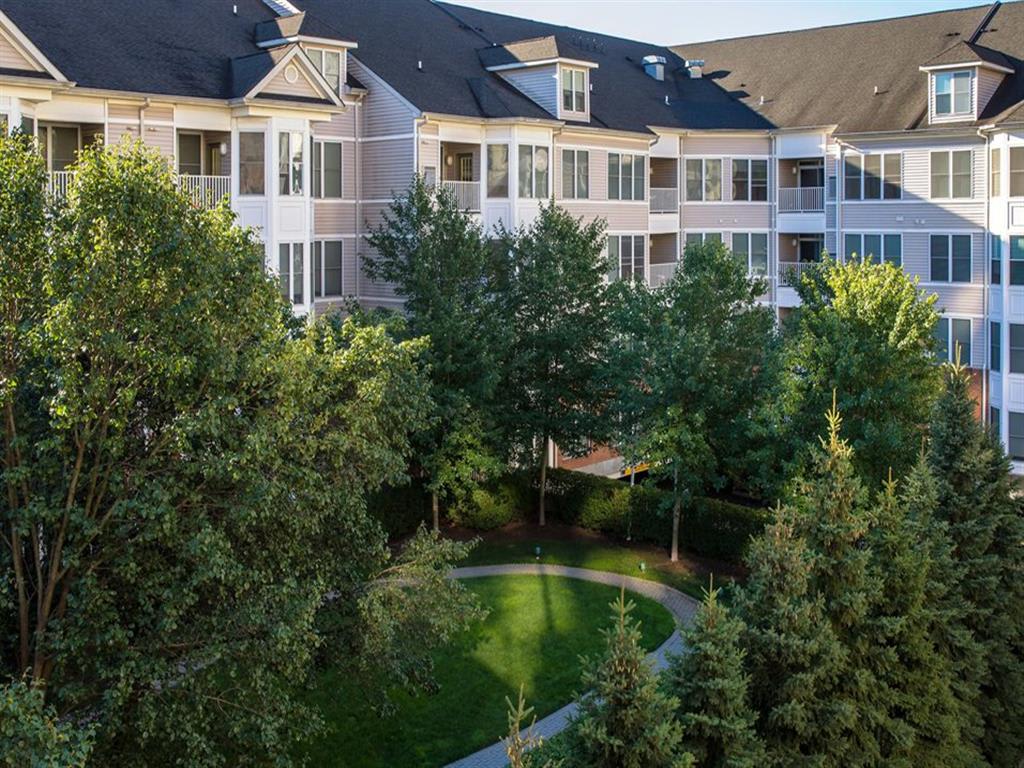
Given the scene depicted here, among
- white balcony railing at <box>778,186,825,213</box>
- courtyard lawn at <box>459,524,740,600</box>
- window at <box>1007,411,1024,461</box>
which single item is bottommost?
courtyard lawn at <box>459,524,740,600</box>

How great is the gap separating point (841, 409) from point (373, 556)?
13021 millimetres

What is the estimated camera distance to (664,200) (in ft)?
152

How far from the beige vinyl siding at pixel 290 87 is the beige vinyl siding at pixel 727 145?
19773 millimetres

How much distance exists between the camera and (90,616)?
46.7 feet

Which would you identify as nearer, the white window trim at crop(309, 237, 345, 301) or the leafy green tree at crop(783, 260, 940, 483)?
the leafy green tree at crop(783, 260, 940, 483)

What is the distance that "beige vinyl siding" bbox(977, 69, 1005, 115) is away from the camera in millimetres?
40625

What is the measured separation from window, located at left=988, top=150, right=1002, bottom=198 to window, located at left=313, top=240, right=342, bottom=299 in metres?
21.4

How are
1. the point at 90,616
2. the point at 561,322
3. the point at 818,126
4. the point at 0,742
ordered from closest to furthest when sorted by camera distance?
the point at 0,742 → the point at 90,616 → the point at 561,322 → the point at 818,126

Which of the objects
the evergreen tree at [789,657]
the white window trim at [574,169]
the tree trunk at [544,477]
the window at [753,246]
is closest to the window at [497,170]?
the white window trim at [574,169]

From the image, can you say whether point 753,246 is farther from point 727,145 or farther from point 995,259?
point 995,259

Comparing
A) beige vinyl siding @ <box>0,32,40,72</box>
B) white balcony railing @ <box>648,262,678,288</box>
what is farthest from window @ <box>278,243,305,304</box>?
white balcony railing @ <box>648,262,678,288</box>

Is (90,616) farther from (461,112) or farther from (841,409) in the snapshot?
(461,112)

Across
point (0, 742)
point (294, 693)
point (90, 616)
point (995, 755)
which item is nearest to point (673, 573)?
point (995, 755)

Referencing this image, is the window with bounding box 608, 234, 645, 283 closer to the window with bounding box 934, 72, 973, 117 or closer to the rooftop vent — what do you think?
the rooftop vent
